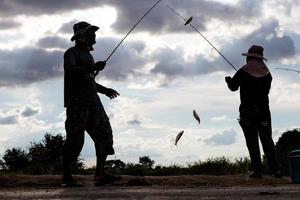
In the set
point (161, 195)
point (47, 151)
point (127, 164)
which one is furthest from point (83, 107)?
point (47, 151)

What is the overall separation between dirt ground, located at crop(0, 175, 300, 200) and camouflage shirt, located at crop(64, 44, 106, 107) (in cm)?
119

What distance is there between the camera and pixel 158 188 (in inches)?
341

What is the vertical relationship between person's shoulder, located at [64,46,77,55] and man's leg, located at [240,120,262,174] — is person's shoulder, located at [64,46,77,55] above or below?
above

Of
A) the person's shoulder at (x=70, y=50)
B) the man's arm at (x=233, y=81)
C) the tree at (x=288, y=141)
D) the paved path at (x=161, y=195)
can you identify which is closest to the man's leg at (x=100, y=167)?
the paved path at (x=161, y=195)

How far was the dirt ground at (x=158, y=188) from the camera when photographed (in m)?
7.26

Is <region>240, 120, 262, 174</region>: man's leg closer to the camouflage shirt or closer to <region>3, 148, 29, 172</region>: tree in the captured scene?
the camouflage shirt

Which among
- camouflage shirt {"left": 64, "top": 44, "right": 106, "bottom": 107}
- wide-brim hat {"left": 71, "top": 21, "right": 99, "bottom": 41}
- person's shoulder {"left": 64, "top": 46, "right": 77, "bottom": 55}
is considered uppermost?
wide-brim hat {"left": 71, "top": 21, "right": 99, "bottom": 41}

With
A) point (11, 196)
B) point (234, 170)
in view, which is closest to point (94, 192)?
point (11, 196)

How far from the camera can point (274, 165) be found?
35.0 feet

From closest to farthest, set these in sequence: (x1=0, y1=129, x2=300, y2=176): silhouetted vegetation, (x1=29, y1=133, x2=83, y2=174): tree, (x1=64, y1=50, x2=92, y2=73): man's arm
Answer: (x1=64, y1=50, x2=92, y2=73): man's arm < (x1=0, y1=129, x2=300, y2=176): silhouetted vegetation < (x1=29, y1=133, x2=83, y2=174): tree

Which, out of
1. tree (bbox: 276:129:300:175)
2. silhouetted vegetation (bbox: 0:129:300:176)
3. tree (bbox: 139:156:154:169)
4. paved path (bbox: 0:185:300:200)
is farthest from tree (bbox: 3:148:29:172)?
paved path (bbox: 0:185:300:200)

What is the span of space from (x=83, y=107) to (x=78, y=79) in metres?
0.39

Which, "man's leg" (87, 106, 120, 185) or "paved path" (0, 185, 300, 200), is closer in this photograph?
"paved path" (0, 185, 300, 200)

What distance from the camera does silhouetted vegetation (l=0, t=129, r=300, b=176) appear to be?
46.5 ft
